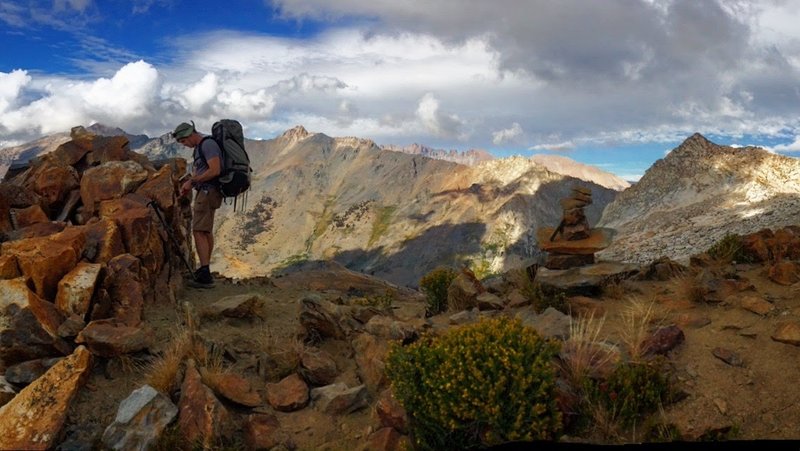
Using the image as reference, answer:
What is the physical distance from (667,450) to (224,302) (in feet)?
27.3

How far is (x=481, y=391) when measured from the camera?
249 inches

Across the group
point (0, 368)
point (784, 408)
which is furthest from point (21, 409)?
point (784, 408)

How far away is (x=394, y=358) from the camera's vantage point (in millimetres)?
7258

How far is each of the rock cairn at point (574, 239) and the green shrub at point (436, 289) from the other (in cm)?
269

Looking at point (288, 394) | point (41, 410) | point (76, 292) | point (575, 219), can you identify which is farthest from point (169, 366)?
point (575, 219)

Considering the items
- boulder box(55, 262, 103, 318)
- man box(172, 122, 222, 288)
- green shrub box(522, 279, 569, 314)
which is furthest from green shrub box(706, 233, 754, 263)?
boulder box(55, 262, 103, 318)

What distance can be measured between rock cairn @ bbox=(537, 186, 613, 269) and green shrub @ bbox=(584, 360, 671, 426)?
5.36m

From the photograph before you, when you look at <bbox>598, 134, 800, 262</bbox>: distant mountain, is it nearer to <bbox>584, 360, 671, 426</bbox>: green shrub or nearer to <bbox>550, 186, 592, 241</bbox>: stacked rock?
<bbox>550, 186, 592, 241</bbox>: stacked rock

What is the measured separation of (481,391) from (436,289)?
741 centimetres

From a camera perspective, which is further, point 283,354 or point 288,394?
point 283,354

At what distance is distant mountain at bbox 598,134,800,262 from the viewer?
1449 inches

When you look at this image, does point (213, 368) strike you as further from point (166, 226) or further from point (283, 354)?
point (166, 226)

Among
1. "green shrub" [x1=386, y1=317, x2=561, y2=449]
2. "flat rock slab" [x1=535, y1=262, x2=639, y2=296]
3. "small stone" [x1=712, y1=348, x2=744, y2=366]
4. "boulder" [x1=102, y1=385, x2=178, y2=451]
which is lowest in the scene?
"boulder" [x1=102, y1=385, x2=178, y2=451]

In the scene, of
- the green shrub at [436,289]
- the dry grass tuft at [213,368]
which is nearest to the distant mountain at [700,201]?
the green shrub at [436,289]
